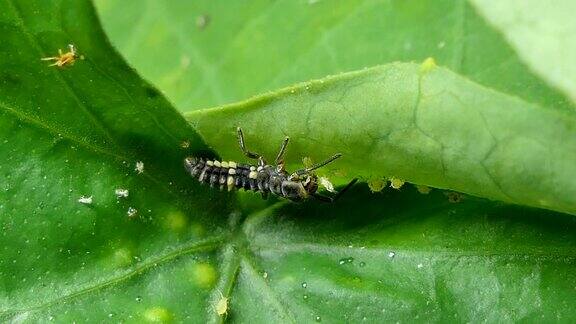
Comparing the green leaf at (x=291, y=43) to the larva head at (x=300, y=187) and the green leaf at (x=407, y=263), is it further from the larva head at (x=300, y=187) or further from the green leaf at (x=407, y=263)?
the larva head at (x=300, y=187)

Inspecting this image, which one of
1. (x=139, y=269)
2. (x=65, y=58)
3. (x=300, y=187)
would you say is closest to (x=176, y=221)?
(x=139, y=269)

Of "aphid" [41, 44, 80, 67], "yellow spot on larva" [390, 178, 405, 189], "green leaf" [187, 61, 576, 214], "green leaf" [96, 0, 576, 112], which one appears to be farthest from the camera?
"green leaf" [96, 0, 576, 112]

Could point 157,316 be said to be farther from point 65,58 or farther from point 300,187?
point 65,58

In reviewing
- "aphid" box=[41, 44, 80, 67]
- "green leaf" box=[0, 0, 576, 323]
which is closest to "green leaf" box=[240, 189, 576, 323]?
"green leaf" box=[0, 0, 576, 323]

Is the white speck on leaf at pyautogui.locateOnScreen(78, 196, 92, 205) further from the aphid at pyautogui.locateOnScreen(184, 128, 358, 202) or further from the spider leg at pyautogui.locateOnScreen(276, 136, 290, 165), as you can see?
the spider leg at pyautogui.locateOnScreen(276, 136, 290, 165)

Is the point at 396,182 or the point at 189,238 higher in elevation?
the point at 396,182

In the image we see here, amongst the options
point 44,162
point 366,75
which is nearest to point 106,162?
point 44,162
